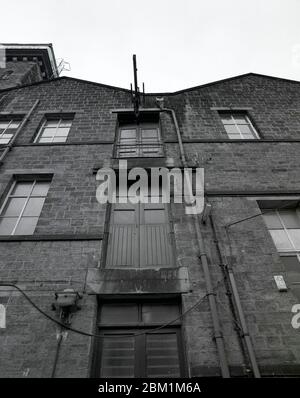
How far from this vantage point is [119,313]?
5.91 meters

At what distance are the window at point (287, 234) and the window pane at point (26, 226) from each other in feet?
18.7

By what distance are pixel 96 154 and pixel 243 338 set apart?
6419 millimetres

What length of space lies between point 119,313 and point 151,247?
5.31 feet

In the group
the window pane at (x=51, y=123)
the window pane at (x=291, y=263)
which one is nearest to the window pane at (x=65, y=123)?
the window pane at (x=51, y=123)

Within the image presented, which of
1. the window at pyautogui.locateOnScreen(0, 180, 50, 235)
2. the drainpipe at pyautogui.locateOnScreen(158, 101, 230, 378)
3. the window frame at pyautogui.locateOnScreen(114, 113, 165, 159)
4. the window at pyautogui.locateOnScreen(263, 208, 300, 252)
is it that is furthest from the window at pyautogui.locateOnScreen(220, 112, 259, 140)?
the window at pyautogui.locateOnScreen(0, 180, 50, 235)

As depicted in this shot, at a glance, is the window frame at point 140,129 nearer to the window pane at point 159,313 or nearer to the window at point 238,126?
the window at point 238,126

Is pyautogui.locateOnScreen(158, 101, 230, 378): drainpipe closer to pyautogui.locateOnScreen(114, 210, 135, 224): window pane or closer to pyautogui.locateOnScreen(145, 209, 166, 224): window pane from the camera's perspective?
pyautogui.locateOnScreen(145, 209, 166, 224): window pane

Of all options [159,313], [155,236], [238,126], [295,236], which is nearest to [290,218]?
[295,236]

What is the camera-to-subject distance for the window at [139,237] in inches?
263

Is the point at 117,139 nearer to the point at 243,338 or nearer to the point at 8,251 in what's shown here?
the point at 8,251

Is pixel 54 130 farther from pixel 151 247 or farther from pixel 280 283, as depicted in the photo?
pixel 280 283

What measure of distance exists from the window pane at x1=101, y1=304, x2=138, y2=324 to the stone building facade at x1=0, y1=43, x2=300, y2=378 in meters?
0.02

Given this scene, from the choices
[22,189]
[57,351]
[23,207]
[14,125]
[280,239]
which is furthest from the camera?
[14,125]

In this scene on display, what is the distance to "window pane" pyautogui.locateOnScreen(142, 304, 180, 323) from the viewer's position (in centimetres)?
579
